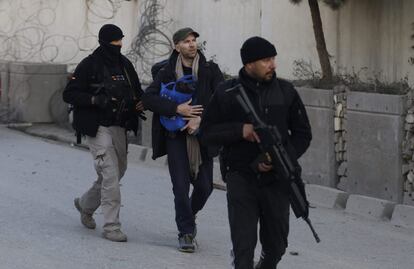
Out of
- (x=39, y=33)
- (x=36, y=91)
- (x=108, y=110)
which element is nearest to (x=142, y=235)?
(x=108, y=110)

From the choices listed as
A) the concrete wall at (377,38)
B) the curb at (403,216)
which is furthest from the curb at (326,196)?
the concrete wall at (377,38)

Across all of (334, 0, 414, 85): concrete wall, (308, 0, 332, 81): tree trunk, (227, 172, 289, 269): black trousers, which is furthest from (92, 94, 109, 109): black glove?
(334, 0, 414, 85): concrete wall

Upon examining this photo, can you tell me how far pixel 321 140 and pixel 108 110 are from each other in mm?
3513

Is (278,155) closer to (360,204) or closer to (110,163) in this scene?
(110,163)

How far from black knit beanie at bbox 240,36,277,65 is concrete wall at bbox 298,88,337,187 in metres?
5.03

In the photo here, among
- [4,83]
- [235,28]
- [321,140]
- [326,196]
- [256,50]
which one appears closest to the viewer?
[256,50]

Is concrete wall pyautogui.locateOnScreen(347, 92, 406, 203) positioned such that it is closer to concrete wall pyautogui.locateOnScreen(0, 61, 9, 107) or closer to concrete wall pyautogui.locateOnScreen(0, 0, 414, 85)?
concrete wall pyautogui.locateOnScreen(0, 0, 414, 85)

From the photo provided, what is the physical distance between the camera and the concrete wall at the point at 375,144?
9.72 m

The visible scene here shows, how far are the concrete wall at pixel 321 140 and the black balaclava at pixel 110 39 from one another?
11.0ft

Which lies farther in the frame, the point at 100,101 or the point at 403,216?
the point at 403,216

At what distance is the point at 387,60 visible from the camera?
11.6 m

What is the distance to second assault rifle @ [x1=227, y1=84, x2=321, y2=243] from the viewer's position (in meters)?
5.37

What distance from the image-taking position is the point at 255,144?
5613mm

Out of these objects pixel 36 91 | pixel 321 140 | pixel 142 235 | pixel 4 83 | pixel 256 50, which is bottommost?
pixel 142 235
